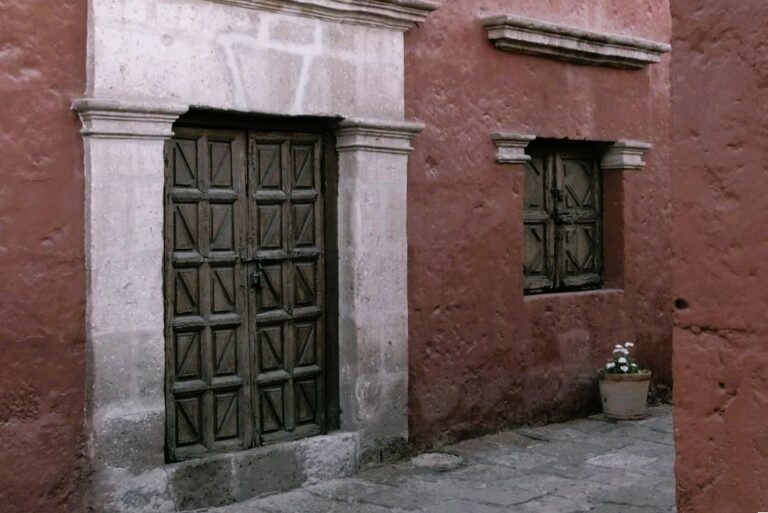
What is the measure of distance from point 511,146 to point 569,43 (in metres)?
0.95

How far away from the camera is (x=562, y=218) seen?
316 inches

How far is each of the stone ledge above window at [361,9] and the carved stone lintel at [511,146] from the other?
1.05 metres

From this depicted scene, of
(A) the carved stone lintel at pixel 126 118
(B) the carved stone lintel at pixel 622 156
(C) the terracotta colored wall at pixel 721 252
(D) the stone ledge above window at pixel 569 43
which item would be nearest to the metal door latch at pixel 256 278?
(A) the carved stone lintel at pixel 126 118

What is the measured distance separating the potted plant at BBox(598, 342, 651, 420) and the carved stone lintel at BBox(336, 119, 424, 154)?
101 inches

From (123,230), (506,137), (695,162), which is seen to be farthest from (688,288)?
(506,137)

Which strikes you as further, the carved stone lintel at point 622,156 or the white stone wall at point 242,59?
the carved stone lintel at point 622,156

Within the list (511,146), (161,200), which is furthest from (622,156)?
(161,200)

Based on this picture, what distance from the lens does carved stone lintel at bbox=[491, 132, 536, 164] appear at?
23.6ft

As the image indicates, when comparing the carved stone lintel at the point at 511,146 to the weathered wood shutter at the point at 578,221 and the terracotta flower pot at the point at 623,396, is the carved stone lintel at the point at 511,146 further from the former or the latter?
the terracotta flower pot at the point at 623,396

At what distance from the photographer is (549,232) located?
7.93 m

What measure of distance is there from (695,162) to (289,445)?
382 cm

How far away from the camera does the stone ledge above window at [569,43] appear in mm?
7066

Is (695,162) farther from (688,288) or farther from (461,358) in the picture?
(461,358)

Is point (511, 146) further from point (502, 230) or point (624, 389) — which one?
point (624, 389)
